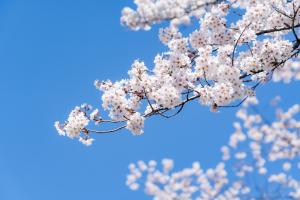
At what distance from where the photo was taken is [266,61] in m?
6.65

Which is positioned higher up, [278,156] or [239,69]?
[278,156]

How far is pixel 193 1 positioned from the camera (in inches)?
208

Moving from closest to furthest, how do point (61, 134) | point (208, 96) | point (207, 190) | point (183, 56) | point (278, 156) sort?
point (208, 96)
point (183, 56)
point (61, 134)
point (278, 156)
point (207, 190)

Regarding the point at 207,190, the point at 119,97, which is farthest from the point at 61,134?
the point at 207,190

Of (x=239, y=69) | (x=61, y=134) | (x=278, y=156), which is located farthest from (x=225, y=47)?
(x=278, y=156)

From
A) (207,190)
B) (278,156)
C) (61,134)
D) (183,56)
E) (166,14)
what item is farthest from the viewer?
(207,190)

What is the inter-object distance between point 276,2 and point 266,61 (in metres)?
1.08

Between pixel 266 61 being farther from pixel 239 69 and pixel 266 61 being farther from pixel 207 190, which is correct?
pixel 207 190

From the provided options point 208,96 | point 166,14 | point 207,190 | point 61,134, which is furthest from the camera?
point 207,190

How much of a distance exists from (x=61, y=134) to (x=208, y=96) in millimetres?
2403

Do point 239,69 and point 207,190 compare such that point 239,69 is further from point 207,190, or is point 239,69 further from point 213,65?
point 207,190

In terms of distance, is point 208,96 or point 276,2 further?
point 276,2

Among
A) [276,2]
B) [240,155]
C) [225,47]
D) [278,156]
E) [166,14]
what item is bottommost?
[166,14]

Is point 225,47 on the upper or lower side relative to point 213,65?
upper
